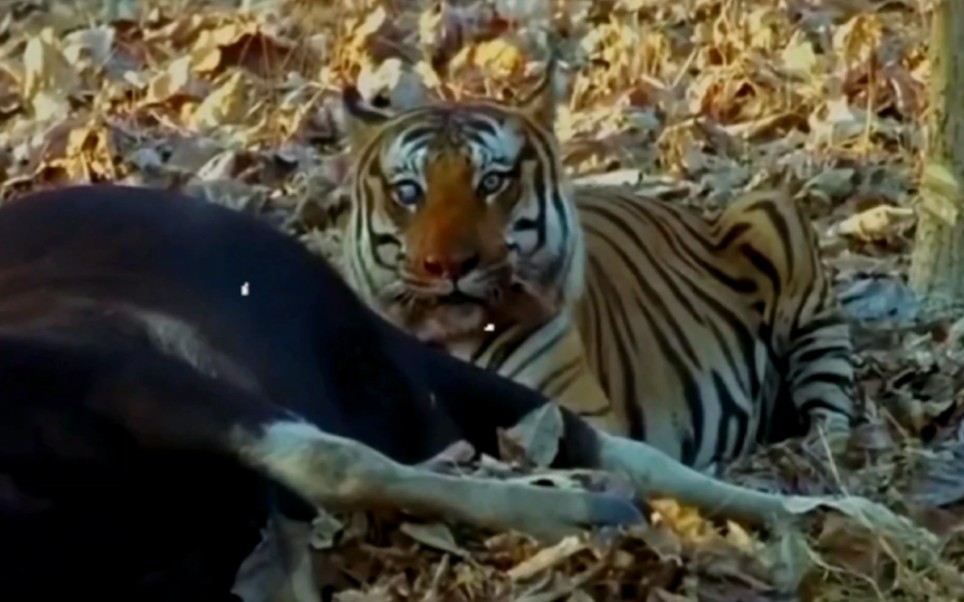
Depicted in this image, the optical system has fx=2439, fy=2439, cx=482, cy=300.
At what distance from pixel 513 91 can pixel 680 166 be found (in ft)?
3.49

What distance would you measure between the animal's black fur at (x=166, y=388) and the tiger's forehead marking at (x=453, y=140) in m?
1.12

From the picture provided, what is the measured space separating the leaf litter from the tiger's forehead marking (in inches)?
18.0

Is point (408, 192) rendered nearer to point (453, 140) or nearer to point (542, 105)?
point (453, 140)

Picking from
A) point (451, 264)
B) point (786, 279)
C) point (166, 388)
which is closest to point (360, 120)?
point (451, 264)

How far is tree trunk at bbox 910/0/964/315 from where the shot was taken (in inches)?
249

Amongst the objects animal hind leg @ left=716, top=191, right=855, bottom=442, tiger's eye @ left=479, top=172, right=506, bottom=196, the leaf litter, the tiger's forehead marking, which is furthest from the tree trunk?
tiger's eye @ left=479, top=172, right=506, bottom=196

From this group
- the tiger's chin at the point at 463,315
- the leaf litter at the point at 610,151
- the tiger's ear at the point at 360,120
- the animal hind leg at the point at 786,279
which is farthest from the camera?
the animal hind leg at the point at 786,279

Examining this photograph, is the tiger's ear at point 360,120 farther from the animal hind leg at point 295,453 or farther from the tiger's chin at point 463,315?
the animal hind leg at point 295,453

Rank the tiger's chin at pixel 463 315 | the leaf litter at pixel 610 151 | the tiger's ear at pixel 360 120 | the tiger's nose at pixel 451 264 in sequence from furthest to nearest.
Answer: the tiger's ear at pixel 360 120, the tiger's chin at pixel 463 315, the tiger's nose at pixel 451 264, the leaf litter at pixel 610 151

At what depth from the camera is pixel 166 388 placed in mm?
3527

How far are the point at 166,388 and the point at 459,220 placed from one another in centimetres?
196

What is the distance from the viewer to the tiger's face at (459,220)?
5418mm

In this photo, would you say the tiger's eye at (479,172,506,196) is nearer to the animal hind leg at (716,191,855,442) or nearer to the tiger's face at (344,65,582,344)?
the tiger's face at (344,65,582,344)

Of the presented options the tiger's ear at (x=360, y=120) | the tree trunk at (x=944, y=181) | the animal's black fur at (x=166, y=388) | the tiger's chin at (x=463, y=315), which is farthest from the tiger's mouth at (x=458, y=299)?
the tree trunk at (x=944, y=181)
